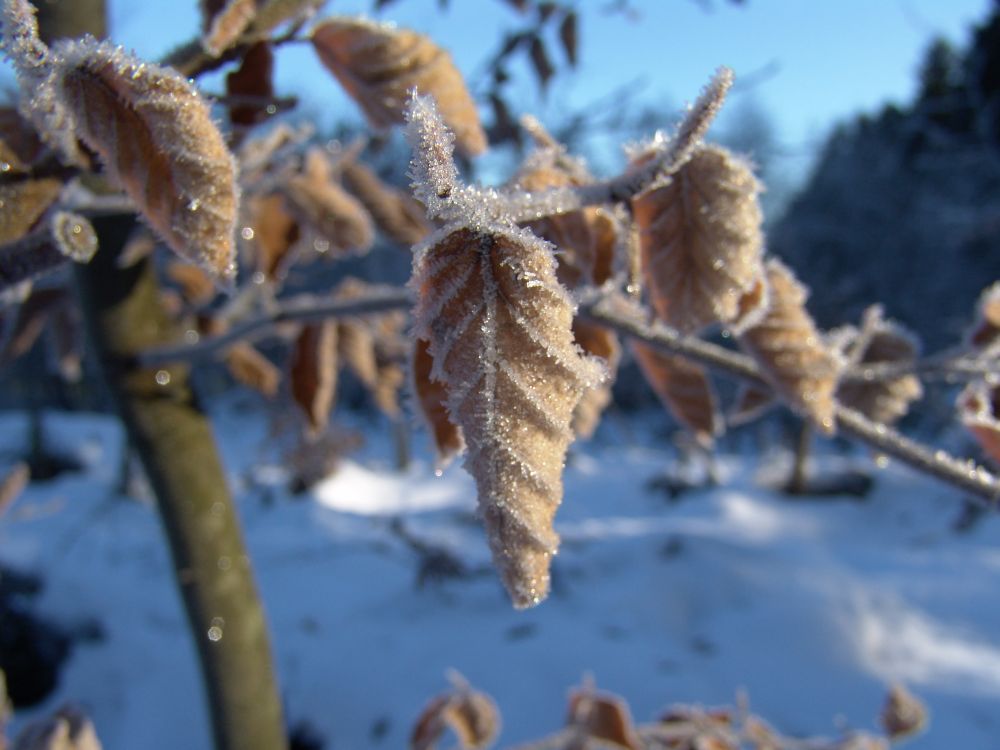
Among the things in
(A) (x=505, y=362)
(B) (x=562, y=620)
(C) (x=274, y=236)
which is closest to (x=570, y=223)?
(A) (x=505, y=362)

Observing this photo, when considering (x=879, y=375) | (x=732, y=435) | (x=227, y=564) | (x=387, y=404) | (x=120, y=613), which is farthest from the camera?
(x=732, y=435)

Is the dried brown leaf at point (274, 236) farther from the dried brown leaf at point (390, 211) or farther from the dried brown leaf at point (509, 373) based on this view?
the dried brown leaf at point (509, 373)

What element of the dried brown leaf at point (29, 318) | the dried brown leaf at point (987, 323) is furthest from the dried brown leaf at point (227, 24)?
the dried brown leaf at point (29, 318)

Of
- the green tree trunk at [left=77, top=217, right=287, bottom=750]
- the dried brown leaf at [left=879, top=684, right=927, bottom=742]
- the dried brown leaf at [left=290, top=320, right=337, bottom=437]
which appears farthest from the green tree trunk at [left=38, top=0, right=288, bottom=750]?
the dried brown leaf at [left=879, top=684, right=927, bottom=742]

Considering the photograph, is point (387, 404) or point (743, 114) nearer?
point (387, 404)

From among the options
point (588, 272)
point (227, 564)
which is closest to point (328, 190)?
point (227, 564)

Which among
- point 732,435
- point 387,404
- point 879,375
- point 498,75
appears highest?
point 498,75

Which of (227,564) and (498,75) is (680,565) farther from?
(227,564)

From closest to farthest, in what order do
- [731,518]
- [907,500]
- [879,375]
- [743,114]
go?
[879,375], [731,518], [907,500], [743,114]
